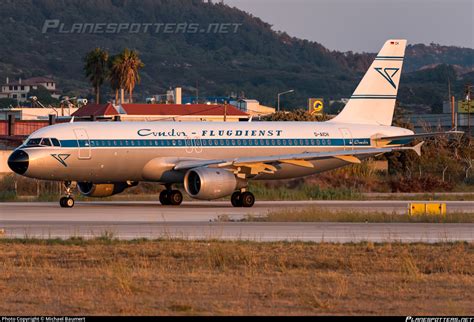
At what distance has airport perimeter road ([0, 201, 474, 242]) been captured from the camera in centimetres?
3347

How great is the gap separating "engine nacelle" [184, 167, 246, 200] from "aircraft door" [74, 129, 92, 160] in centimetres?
442

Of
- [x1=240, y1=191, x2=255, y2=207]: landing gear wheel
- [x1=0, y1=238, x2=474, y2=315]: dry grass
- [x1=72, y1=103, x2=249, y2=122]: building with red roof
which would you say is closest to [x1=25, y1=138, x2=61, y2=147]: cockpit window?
[x1=240, y1=191, x2=255, y2=207]: landing gear wheel

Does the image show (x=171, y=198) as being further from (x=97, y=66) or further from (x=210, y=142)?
(x=97, y=66)

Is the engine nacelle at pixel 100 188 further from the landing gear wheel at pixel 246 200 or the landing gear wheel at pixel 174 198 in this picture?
the landing gear wheel at pixel 246 200

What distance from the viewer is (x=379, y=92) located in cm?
5731

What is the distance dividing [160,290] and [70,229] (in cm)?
1513

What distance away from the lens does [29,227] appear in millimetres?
36969

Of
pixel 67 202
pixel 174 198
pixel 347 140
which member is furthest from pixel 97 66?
pixel 67 202

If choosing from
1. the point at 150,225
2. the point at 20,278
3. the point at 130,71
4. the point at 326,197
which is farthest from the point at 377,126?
the point at 130,71

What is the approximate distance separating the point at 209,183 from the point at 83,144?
598cm

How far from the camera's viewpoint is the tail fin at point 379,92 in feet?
185

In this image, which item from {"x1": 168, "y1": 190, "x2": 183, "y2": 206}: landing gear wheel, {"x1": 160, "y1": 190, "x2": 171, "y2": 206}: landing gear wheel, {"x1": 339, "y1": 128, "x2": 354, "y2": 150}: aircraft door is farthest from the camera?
{"x1": 339, "y1": 128, "x2": 354, "y2": 150}: aircraft door

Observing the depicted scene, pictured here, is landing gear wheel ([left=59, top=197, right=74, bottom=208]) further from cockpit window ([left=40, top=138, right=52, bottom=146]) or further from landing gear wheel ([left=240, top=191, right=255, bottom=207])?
landing gear wheel ([left=240, top=191, right=255, bottom=207])

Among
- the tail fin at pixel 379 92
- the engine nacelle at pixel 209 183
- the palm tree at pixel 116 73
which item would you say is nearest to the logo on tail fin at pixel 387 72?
the tail fin at pixel 379 92
